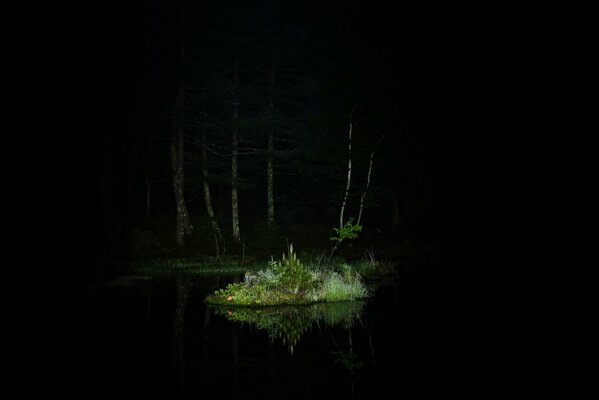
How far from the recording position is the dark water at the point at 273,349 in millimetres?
7363

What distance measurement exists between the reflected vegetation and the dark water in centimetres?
2

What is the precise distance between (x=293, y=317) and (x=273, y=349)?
300 centimetres

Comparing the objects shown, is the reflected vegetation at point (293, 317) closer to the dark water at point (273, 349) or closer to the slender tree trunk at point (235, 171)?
the dark water at point (273, 349)

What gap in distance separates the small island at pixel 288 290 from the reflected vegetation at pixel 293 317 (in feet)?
1.08

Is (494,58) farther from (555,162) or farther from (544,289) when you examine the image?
(544,289)

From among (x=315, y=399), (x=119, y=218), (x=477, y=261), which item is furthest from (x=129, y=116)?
(x=315, y=399)

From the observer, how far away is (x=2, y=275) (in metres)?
19.8

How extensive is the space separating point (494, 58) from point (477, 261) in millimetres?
21261

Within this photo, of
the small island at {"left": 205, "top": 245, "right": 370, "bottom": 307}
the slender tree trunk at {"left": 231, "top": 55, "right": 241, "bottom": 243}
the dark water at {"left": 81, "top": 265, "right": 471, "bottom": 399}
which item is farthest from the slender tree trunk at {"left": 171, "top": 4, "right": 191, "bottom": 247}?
the small island at {"left": 205, "top": 245, "right": 370, "bottom": 307}

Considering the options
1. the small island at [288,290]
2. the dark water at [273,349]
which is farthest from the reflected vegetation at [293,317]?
the small island at [288,290]

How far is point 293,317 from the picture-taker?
41.1 ft

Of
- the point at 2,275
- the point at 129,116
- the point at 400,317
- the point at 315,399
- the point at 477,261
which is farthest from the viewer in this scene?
the point at 129,116

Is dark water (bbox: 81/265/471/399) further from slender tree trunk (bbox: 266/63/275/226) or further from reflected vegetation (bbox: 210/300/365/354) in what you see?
slender tree trunk (bbox: 266/63/275/226)

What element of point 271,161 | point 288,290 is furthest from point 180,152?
point 288,290
